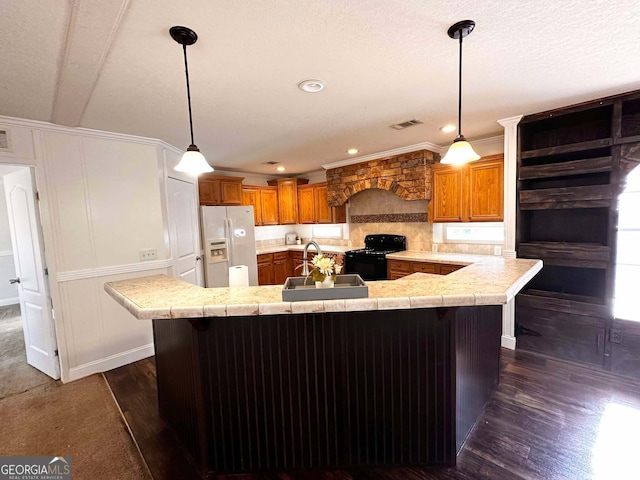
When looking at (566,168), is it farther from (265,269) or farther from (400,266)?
(265,269)

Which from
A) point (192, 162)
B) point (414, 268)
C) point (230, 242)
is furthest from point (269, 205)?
point (192, 162)

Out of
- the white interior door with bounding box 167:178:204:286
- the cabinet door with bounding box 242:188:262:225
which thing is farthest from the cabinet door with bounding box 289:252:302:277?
the white interior door with bounding box 167:178:204:286

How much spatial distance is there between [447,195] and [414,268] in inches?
43.0

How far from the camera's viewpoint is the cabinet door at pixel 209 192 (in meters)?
4.76

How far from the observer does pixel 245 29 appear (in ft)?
4.99

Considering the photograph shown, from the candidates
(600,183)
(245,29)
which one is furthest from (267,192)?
(600,183)

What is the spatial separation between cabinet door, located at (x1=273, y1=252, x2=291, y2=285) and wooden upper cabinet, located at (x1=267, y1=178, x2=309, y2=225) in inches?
28.0

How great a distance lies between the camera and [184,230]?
13.0 feet

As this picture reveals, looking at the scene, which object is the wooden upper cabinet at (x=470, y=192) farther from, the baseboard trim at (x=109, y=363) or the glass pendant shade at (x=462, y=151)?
the baseboard trim at (x=109, y=363)

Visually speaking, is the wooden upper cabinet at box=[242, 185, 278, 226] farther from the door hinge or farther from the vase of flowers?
the door hinge

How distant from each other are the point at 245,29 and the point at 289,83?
641 millimetres

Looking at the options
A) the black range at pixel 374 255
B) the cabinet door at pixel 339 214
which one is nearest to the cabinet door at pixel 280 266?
the cabinet door at pixel 339 214

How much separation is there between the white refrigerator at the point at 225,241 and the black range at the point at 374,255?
5.77ft

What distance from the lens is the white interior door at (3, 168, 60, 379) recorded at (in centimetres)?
281
